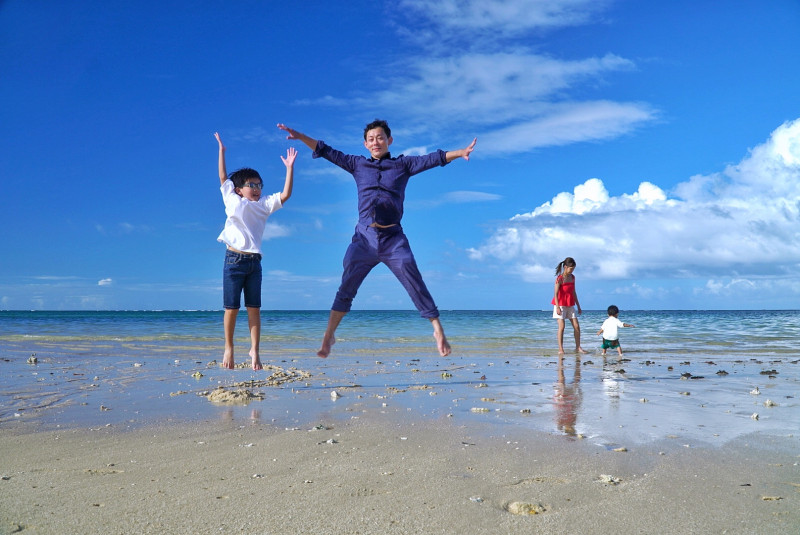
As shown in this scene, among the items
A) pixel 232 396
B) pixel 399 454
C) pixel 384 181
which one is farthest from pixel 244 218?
pixel 399 454

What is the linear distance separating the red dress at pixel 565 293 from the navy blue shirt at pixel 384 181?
31.7 feet

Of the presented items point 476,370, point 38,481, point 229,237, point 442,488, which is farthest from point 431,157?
point 476,370

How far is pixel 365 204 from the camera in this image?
6020 mm

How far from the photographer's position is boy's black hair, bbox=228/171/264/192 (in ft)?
23.1

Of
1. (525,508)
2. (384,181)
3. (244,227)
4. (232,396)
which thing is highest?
(384,181)

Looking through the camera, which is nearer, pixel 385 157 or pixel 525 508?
pixel 525 508

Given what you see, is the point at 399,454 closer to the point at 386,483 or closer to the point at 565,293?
the point at 386,483

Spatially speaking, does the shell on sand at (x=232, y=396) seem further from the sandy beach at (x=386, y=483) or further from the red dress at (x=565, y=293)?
the red dress at (x=565, y=293)

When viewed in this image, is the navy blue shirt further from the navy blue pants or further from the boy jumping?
the boy jumping

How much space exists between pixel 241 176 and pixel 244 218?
0.54 metres

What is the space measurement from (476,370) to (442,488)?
734 centimetres

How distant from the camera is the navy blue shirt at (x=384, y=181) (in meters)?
5.90

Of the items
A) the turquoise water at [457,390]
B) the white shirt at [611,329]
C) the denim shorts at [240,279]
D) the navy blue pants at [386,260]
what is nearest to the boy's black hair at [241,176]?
the denim shorts at [240,279]

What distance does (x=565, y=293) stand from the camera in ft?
48.9
